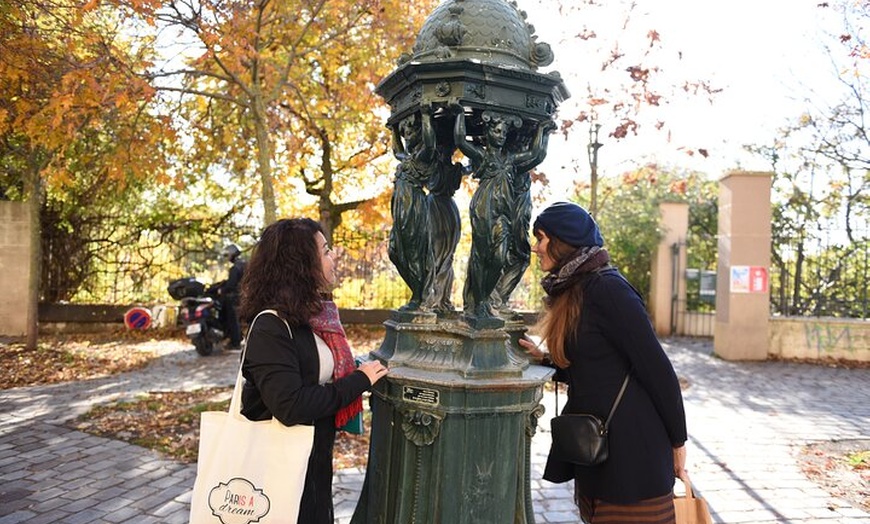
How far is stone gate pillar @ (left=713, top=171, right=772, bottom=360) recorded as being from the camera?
11.2 metres

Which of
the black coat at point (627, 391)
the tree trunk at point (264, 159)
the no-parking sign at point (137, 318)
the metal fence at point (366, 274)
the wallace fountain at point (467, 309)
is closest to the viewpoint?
the black coat at point (627, 391)

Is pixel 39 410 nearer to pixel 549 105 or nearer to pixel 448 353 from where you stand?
pixel 448 353

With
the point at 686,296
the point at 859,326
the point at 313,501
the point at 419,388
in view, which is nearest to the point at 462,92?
the point at 419,388

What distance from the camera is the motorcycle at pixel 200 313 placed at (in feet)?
32.7

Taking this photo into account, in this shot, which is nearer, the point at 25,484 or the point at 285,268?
the point at 285,268

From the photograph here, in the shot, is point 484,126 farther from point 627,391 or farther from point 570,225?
point 627,391

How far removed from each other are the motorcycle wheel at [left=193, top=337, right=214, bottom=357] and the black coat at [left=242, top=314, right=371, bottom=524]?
8489 mm

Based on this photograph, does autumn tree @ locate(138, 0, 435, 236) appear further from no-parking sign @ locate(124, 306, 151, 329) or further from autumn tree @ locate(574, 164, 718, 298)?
autumn tree @ locate(574, 164, 718, 298)

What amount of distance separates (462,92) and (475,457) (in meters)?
1.60

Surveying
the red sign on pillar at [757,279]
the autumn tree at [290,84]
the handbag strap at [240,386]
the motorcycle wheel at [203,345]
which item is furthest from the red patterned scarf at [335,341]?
the red sign on pillar at [757,279]

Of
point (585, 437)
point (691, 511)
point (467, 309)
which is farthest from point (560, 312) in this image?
point (691, 511)

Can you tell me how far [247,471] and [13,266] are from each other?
1150 centimetres

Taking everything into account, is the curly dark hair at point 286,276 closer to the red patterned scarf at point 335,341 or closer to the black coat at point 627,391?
the red patterned scarf at point 335,341

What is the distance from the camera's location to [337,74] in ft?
35.3
